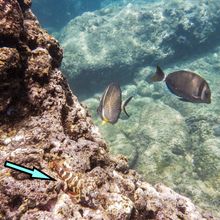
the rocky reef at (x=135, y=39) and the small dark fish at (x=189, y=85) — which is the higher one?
the rocky reef at (x=135, y=39)

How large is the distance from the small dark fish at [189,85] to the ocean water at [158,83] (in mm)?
2999

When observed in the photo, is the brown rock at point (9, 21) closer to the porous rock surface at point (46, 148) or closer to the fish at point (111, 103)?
the porous rock surface at point (46, 148)

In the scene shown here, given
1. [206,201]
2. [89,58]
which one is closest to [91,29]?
[89,58]

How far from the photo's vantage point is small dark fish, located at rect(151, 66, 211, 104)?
412 cm

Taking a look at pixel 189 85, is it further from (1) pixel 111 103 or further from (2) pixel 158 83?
(2) pixel 158 83

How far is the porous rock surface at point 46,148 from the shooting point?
191cm

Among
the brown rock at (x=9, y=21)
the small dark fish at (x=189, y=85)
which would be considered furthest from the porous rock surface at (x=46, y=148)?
the small dark fish at (x=189, y=85)

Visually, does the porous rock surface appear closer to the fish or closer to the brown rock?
the brown rock

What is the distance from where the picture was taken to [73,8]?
2211cm

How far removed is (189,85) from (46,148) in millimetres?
2521

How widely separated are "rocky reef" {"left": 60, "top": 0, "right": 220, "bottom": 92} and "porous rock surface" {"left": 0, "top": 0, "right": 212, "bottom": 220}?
891 cm

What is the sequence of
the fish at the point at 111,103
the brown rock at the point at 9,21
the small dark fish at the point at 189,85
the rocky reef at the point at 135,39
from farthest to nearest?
the rocky reef at the point at 135,39
the small dark fish at the point at 189,85
the fish at the point at 111,103
the brown rock at the point at 9,21

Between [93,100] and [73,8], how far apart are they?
44.3 feet

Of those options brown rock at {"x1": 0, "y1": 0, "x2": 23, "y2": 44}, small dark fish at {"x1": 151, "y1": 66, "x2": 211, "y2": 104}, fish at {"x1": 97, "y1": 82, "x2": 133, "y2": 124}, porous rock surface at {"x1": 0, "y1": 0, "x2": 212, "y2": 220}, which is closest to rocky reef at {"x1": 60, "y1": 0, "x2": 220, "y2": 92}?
small dark fish at {"x1": 151, "y1": 66, "x2": 211, "y2": 104}
